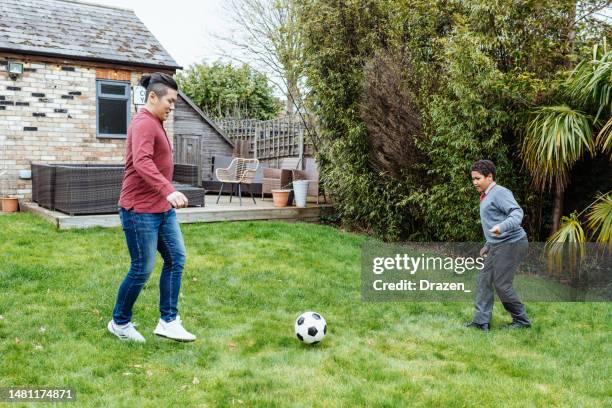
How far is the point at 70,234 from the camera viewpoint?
27.0 ft

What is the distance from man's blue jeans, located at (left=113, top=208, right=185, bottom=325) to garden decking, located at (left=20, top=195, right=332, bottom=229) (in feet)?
15.9

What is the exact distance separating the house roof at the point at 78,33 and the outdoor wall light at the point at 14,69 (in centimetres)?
27

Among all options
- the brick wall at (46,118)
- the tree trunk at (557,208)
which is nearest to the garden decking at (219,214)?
the brick wall at (46,118)

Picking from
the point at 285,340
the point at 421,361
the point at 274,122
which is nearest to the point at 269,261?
the point at 285,340

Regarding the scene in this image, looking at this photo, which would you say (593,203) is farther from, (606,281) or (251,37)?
(251,37)

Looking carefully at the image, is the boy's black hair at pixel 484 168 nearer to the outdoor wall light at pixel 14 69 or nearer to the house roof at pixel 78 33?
the house roof at pixel 78 33

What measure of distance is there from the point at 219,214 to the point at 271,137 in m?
4.84

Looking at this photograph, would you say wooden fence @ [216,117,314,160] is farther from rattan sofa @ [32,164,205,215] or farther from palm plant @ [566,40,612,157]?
palm plant @ [566,40,612,157]

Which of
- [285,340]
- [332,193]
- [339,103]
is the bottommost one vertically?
[285,340]

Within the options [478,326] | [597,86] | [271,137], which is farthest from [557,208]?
[271,137]

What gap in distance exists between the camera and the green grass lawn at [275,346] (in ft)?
11.5

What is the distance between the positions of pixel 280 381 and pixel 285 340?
84 cm

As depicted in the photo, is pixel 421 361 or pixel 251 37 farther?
pixel 251 37

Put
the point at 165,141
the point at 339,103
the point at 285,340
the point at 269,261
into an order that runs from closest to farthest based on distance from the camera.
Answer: the point at 165,141 → the point at 285,340 → the point at 269,261 → the point at 339,103
